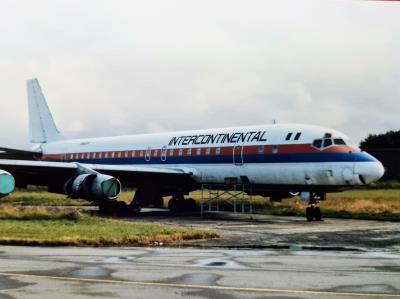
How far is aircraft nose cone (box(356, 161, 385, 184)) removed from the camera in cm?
2453

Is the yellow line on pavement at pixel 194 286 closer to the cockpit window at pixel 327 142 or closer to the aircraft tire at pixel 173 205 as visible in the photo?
the cockpit window at pixel 327 142

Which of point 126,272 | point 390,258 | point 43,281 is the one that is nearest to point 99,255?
point 126,272

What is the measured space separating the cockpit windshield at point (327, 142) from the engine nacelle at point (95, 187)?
328 inches

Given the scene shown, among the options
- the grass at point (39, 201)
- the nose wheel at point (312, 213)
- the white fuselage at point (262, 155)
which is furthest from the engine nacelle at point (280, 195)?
the grass at point (39, 201)

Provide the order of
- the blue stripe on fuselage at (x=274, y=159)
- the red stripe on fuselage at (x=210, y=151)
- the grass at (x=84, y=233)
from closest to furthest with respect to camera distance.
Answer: the grass at (x=84, y=233)
the blue stripe on fuselage at (x=274, y=159)
the red stripe on fuselage at (x=210, y=151)

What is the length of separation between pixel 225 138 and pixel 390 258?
17372mm

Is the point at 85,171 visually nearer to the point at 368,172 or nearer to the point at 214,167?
the point at 214,167

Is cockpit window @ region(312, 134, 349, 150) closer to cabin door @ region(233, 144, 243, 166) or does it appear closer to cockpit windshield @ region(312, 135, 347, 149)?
→ cockpit windshield @ region(312, 135, 347, 149)

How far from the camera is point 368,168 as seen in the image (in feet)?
80.8

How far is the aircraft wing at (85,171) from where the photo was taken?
2844 cm

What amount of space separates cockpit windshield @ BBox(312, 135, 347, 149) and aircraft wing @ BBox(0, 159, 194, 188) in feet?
24.3

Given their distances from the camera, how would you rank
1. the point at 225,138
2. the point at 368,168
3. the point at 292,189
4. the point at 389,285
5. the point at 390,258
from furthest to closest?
the point at 225,138 → the point at 292,189 → the point at 368,168 → the point at 390,258 → the point at 389,285

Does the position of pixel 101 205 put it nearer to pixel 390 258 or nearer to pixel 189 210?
pixel 189 210

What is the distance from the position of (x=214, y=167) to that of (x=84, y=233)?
43.0 feet
